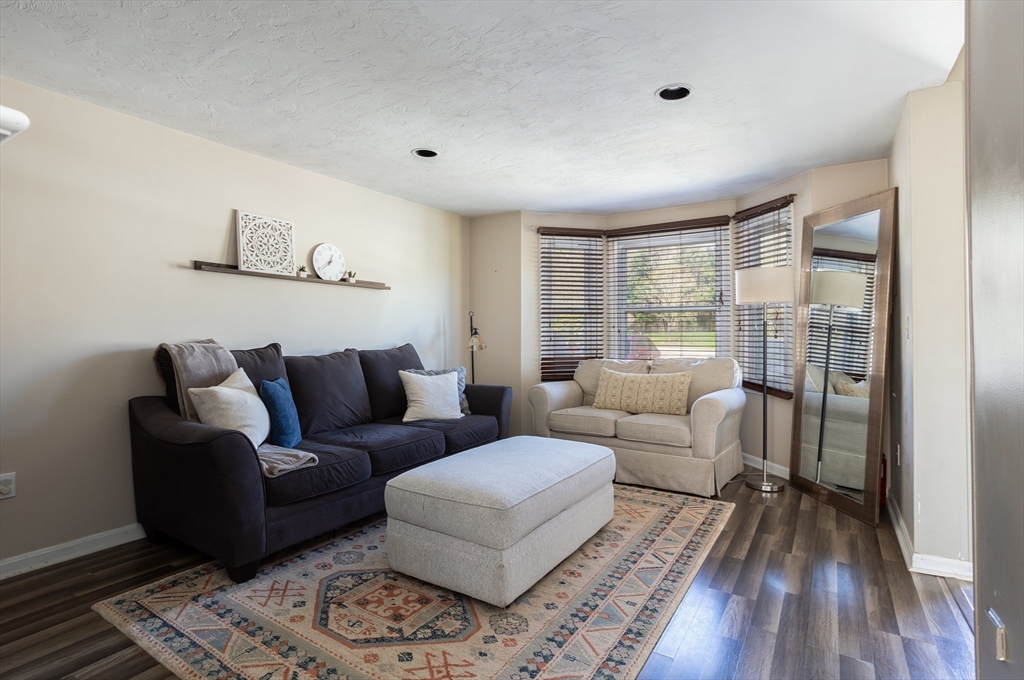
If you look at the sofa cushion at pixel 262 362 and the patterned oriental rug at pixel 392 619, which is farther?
the sofa cushion at pixel 262 362

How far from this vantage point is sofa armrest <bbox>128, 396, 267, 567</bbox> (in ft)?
7.41

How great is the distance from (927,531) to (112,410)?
419cm

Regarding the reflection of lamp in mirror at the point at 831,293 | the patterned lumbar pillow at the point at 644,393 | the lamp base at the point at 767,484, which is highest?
the reflection of lamp in mirror at the point at 831,293

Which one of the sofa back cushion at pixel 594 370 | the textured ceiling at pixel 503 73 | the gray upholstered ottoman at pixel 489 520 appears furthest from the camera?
the sofa back cushion at pixel 594 370

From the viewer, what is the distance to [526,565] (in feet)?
7.12

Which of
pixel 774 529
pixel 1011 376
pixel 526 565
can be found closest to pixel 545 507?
pixel 526 565

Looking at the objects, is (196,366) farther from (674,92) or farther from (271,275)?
(674,92)

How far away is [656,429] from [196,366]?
2.92 m

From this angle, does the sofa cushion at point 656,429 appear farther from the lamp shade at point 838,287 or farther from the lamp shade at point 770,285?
the lamp shade at point 838,287

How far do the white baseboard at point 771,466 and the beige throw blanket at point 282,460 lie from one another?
345cm

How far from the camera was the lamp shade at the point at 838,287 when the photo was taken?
329 cm

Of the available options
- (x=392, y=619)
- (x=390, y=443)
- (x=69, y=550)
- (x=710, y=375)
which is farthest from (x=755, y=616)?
(x=69, y=550)

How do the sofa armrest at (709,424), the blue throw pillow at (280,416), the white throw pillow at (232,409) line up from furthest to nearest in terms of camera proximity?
the sofa armrest at (709,424) < the blue throw pillow at (280,416) < the white throw pillow at (232,409)

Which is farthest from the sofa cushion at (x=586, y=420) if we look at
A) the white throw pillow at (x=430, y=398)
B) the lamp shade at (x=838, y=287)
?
the lamp shade at (x=838, y=287)
